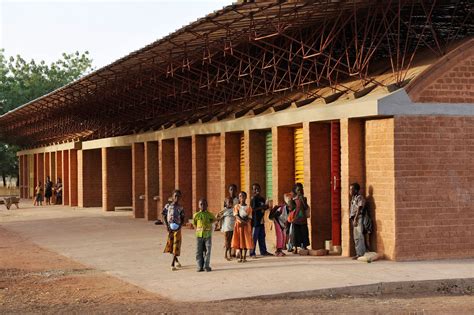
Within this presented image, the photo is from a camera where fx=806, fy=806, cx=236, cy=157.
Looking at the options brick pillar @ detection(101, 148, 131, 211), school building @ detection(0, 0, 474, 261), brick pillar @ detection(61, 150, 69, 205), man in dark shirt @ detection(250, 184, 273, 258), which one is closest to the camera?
school building @ detection(0, 0, 474, 261)

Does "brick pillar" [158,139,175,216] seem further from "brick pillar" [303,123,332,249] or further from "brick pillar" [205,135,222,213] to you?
"brick pillar" [303,123,332,249]

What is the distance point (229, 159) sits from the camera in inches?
Result: 901

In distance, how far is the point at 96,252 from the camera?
59.5ft

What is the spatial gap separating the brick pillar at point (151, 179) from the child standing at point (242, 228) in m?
13.4

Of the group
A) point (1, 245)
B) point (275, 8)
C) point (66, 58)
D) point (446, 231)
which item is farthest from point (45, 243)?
point (66, 58)

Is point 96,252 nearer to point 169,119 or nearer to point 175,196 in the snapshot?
point 175,196

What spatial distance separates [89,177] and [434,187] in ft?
86.7

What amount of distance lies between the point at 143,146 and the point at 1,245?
34.9 ft

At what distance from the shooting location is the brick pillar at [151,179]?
94.7 ft

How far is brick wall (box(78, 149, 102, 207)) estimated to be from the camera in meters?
38.9

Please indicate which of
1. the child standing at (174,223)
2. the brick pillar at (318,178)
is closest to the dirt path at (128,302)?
the child standing at (174,223)

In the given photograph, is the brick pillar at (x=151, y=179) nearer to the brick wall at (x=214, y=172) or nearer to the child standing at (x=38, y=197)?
the brick wall at (x=214, y=172)

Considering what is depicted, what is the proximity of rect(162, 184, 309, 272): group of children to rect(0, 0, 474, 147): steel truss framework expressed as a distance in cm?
328

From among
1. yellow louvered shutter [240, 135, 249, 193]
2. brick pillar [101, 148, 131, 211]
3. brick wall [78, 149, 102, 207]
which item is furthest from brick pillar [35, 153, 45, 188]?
yellow louvered shutter [240, 135, 249, 193]
